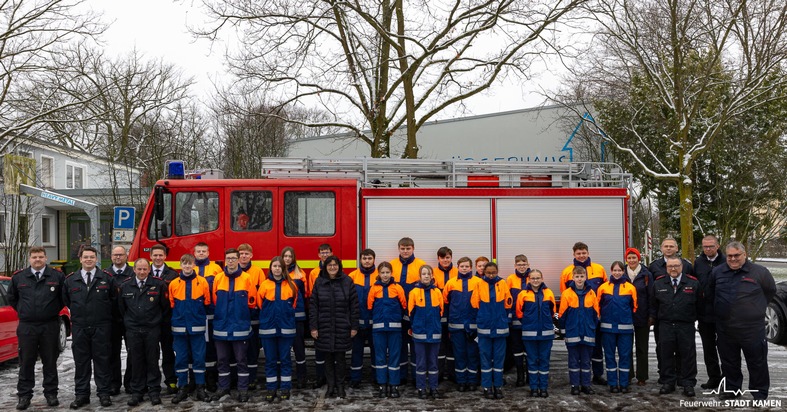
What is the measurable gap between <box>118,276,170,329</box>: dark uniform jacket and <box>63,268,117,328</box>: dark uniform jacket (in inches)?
6.5

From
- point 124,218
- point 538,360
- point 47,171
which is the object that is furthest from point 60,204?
point 538,360

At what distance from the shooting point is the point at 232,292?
6.97 metres

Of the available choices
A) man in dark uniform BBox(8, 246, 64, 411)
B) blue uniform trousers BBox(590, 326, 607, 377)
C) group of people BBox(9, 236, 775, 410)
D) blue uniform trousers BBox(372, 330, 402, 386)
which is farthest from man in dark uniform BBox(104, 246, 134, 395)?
blue uniform trousers BBox(590, 326, 607, 377)

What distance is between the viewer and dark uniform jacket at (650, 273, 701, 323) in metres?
7.03

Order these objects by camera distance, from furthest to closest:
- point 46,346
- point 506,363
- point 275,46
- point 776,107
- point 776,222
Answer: point 776,222 < point 776,107 < point 275,46 < point 506,363 < point 46,346

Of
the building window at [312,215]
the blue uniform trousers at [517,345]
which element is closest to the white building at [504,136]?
the building window at [312,215]

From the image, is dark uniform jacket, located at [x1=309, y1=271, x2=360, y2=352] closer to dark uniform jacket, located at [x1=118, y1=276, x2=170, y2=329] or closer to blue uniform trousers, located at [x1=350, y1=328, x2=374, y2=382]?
blue uniform trousers, located at [x1=350, y1=328, x2=374, y2=382]

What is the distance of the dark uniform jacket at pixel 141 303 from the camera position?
684cm

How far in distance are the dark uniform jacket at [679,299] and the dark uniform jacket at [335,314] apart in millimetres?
3443

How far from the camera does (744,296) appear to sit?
21.6ft

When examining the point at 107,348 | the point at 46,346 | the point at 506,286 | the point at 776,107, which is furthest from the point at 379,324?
the point at 776,107

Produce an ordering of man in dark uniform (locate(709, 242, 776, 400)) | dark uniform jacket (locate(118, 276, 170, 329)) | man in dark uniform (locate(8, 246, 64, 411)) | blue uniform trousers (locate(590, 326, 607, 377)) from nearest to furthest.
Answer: man in dark uniform (locate(709, 242, 776, 400)) → man in dark uniform (locate(8, 246, 64, 411)) → dark uniform jacket (locate(118, 276, 170, 329)) → blue uniform trousers (locate(590, 326, 607, 377))

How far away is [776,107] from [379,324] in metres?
18.6

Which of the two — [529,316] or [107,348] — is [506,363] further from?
[107,348]
